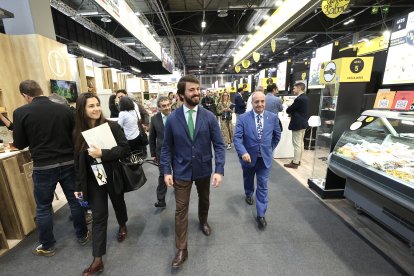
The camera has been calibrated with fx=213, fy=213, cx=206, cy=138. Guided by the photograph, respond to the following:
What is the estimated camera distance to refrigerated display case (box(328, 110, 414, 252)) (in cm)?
185

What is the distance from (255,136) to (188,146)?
37.2 inches

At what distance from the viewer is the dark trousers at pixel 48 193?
2061mm

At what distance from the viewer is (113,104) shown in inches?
184

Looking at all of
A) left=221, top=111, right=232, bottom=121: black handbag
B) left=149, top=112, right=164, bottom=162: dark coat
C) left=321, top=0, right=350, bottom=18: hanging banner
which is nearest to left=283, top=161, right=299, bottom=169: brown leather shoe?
left=221, top=111, right=232, bottom=121: black handbag

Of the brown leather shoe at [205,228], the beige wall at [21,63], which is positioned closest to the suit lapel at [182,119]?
the brown leather shoe at [205,228]

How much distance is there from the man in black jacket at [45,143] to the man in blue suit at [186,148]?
100cm

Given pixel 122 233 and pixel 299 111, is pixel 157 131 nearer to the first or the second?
A: pixel 122 233

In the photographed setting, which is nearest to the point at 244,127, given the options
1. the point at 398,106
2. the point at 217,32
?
the point at 398,106

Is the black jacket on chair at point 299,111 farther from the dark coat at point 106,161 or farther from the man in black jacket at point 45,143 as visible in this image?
the man in black jacket at point 45,143

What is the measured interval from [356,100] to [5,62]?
536 centimetres

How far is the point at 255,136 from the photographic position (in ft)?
8.16

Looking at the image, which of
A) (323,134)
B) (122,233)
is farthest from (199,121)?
(323,134)

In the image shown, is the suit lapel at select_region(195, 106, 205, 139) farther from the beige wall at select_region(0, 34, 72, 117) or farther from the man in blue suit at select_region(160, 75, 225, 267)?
the beige wall at select_region(0, 34, 72, 117)

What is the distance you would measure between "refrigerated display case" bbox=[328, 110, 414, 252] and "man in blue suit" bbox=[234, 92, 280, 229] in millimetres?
888
